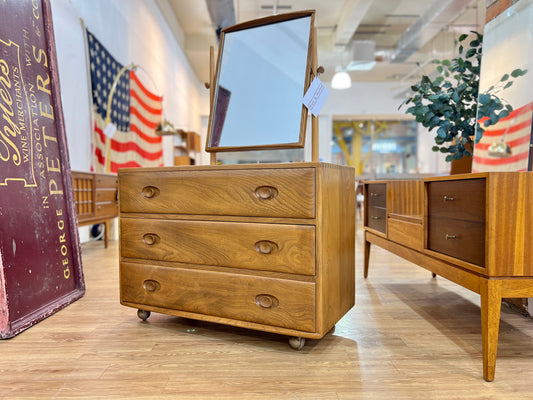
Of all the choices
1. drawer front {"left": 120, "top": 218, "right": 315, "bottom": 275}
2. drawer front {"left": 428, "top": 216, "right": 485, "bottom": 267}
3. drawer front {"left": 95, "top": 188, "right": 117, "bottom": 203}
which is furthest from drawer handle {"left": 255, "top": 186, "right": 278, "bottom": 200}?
drawer front {"left": 95, "top": 188, "right": 117, "bottom": 203}

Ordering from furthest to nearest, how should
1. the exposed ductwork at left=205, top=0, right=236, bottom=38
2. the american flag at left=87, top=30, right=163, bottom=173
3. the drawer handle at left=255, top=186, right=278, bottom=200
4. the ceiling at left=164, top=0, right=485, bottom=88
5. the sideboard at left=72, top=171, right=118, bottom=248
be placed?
the ceiling at left=164, top=0, right=485, bottom=88 < the exposed ductwork at left=205, top=0, right=236, bottom=38 < the american flag at left=87, top=30, right=163, bottom=173 < the sideboard at left=72, top=171, right=118, bottom=248 < the drawer handle at left=255, top=186, right=278, bottom=200

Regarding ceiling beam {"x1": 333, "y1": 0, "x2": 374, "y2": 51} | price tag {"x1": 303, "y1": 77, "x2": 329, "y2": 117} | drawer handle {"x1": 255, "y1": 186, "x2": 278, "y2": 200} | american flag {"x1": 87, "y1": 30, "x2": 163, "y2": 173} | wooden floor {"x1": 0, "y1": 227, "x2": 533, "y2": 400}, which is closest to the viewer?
wooden floor {"x1": 0, "y1": 227, "x2": 533, "y2": 400}

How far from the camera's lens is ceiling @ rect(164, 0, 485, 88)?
5.82 meters

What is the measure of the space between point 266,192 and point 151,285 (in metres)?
0.68

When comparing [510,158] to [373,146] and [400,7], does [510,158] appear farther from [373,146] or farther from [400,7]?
[373,146]

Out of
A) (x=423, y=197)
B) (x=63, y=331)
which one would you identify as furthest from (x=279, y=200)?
(x=63, y=331)

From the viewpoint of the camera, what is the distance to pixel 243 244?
1396mm

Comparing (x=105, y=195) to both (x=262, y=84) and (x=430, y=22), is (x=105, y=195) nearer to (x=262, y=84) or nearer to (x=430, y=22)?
(x=262, y=84)

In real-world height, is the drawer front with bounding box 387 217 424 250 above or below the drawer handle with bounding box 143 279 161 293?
above

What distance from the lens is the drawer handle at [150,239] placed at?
1.58m

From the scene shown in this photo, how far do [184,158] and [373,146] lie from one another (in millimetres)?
5926

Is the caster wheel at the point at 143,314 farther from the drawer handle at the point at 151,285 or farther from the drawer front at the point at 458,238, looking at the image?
the drawer front at the point at 458,238

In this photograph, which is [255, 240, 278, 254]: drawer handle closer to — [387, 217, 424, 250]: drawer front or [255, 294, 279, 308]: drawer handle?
A: [255, 294, 279, 308]: drawer handle

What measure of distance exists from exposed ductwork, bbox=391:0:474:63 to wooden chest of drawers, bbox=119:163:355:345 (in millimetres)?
5198
